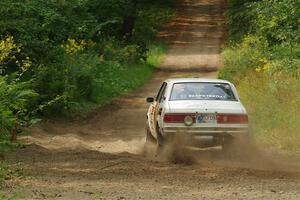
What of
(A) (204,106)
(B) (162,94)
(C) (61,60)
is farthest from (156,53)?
(A) (204,106)

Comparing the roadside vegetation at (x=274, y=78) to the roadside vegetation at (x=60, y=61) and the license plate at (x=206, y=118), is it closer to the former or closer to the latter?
the license plate at (x=206, y=118)

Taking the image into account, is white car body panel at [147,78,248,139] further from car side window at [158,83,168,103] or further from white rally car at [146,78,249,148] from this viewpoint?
car side window at [158,83,168,103]

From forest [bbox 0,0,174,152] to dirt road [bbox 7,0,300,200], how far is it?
2.54 ft

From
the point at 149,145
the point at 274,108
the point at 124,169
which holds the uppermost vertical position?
the point at 124,169

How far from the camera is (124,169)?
12.1 meters

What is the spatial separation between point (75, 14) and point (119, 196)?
1844 centimetres

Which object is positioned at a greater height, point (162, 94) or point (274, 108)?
point (162, 94)

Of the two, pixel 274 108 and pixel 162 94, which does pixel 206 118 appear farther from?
pixel 274 108

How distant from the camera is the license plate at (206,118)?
13.3 m

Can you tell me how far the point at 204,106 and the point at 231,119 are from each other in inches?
21.7

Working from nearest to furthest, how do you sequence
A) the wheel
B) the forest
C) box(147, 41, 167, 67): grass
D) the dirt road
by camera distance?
the dirt road < the forest < the wheel < box(147, 41, 167, 67): grass

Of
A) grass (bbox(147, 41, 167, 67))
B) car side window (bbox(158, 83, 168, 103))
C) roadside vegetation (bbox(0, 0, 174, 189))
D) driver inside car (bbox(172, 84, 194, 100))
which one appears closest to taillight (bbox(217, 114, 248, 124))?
driver inside car (bbox(172, 84, 194, 100))

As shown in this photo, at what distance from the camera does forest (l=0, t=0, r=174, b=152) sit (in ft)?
47.9

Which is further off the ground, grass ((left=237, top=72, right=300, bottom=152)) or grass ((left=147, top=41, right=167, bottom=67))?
grass ((left=237, top=72, right=300, bottom=152))
